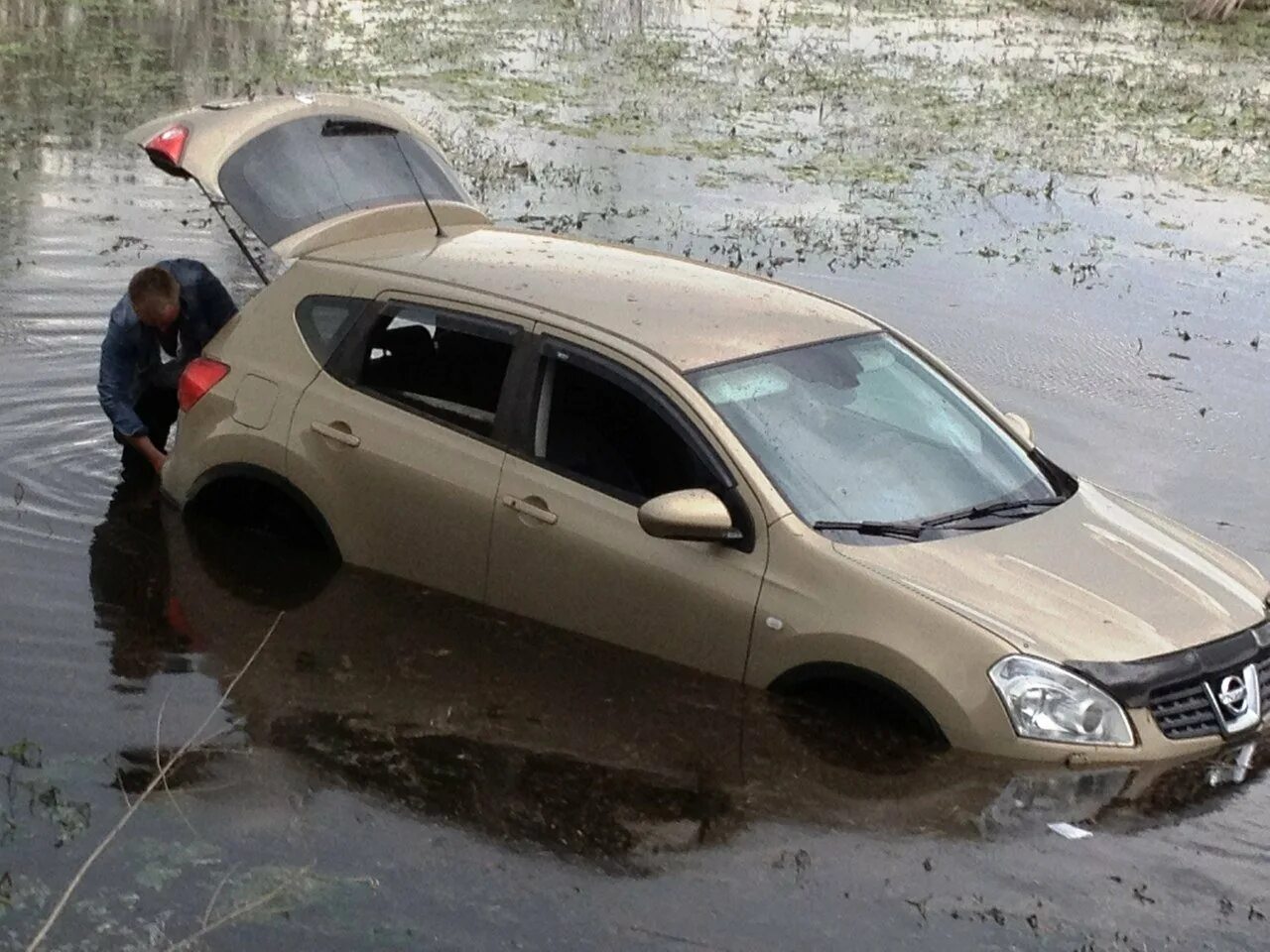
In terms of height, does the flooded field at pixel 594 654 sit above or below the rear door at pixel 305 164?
below

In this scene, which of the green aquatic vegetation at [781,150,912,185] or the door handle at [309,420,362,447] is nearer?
the door handle at [309,420,362,447]

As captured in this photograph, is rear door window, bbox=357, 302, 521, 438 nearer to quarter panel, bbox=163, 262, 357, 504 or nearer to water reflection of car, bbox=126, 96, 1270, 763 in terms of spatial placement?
water reflection of car, bbox=126, 96, 1270, 763

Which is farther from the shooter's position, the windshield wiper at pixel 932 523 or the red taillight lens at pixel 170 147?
the red taillight lens at pixel 170 147

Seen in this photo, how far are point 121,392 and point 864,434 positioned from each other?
12.3 feet

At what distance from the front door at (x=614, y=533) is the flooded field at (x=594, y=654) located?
175mm

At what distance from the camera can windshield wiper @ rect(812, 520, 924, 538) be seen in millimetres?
6566

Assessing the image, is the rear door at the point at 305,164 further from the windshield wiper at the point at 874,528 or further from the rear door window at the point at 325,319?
the windshield wiper at the point at 874,528

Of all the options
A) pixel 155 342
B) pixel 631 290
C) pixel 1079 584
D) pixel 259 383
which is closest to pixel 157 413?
pixel 155 342

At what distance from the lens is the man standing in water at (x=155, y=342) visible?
8.84 metres

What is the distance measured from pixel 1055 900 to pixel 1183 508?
5.12m

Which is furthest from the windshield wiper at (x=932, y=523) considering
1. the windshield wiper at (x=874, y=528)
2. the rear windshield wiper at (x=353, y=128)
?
the rear windshield wiper at (x=353, y=128)

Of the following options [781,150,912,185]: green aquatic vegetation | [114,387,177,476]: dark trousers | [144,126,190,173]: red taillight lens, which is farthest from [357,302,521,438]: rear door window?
[781,150,912,185]: green aquatic vegetation

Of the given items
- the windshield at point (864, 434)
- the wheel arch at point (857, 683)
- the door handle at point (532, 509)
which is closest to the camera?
the wheel arch at point (857, 683)

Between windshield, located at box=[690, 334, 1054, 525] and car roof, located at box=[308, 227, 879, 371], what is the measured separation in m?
0.11
